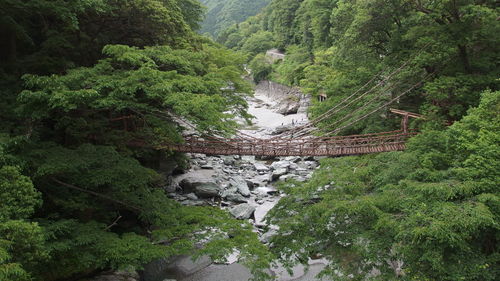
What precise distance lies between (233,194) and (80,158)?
215 inches

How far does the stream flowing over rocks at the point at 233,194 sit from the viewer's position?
19.3ft

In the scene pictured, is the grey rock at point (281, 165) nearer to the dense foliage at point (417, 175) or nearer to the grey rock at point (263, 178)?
the grey rock at point (263, 178)

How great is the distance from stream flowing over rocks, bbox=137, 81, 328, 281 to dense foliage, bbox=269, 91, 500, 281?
3.30 feet

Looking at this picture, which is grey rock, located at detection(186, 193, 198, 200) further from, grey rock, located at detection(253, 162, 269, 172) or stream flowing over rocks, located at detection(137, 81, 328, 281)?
grey rock, located at detection(253, 162, 269, 172)

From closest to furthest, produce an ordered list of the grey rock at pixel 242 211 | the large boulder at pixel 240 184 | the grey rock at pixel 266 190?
the grey rock at pixel 242 211, the large boulder at pixel 240 184, the grey rock at pixel 266 190

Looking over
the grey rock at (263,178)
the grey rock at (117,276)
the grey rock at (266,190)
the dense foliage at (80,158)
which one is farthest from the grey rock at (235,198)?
the grey rock at (117,276)

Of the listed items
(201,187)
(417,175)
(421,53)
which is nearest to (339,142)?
(421,53)

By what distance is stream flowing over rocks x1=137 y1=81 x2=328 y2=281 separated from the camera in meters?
5.89

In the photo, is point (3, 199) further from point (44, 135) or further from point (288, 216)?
point (288, 216)

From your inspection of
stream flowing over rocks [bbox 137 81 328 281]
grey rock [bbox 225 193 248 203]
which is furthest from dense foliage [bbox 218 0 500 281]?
grey rock [bbox 225 193 248 203]

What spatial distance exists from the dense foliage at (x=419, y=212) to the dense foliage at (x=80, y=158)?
38.5 inches

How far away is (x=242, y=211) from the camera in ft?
25.7

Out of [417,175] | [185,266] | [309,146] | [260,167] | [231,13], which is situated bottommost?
[185,266]

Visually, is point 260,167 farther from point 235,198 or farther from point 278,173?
point 235,198
